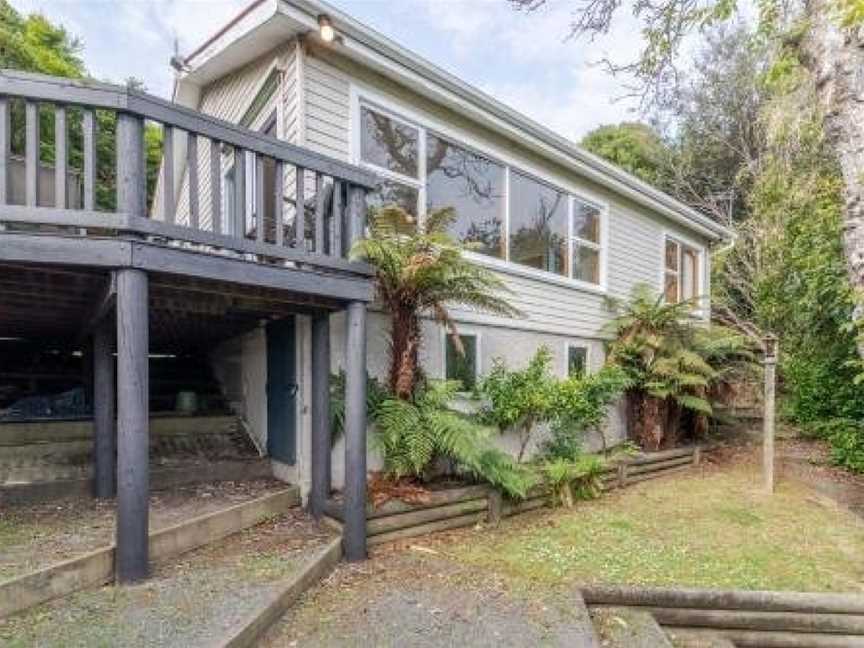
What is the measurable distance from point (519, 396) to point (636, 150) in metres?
17.5

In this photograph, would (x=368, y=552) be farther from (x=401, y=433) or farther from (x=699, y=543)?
(x=699, y=543)

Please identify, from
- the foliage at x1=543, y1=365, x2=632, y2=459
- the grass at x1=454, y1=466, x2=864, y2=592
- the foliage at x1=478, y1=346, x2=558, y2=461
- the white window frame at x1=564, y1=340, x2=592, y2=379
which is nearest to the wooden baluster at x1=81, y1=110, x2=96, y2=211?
the grass at x1=454, y1=466, x2=864, y2=592

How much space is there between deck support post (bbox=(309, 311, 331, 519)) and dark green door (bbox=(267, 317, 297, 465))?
531 millimetres

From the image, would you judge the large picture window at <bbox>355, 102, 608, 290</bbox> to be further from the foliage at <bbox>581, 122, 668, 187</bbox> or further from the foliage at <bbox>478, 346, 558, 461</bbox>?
the foliage at <bbox>581, 122, 668, 187</bbox>

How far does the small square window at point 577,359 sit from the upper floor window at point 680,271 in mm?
3103

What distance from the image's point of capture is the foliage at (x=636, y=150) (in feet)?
68.3

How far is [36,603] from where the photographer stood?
3125 millimetres

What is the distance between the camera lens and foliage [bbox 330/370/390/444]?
5.23 metres

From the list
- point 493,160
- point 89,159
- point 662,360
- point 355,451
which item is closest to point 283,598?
point 355,451

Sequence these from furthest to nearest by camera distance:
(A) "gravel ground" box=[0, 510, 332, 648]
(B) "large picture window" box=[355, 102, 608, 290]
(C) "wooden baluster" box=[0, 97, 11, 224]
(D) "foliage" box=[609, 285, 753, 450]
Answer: (D) "foliage" box=[609, 285, 753, 450] → (B) "large picture window" box=[355, 102, 608, 290] → (C) "wooden baluster" box=[0, 97, 11, 224] → (A) "gravel ground" box=[0, 510, 332, 648]

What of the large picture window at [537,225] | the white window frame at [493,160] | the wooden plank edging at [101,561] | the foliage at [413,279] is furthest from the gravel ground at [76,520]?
the large picture window at [537,225]

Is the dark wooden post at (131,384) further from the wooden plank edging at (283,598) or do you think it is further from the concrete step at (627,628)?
the concrete step at (627,628)

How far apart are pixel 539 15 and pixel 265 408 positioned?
5.90 meters

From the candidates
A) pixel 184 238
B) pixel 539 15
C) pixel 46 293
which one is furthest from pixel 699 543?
pixel 539 15
